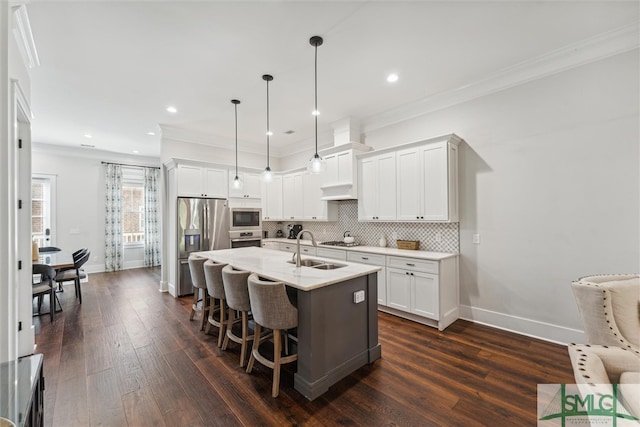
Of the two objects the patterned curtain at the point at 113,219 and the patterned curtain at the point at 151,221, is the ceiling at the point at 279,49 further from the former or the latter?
the patterned curtain at the point at 151,221

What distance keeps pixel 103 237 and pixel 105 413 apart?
6.58m

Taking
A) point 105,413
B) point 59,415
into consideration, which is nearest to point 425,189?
point 105,413

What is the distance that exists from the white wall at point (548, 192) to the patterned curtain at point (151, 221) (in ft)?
25.2

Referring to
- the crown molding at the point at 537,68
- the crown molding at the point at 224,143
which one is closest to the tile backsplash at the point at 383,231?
the crown molding at the point at 224,143

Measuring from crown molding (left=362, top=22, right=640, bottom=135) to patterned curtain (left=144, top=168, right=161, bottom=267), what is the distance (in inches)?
272

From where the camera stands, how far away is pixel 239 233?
5480mm

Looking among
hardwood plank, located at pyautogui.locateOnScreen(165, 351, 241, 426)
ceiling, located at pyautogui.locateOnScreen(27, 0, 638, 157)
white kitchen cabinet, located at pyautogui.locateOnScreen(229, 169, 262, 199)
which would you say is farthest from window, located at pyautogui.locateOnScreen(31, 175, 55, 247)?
hardwood plank, located at pyautogui.locateOnScreen(165, 351, 241, 426)

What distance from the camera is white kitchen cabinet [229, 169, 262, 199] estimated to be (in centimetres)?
557

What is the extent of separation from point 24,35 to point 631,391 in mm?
4822

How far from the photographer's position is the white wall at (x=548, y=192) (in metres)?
2.67

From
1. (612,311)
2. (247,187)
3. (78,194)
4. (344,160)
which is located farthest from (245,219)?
(612,311)

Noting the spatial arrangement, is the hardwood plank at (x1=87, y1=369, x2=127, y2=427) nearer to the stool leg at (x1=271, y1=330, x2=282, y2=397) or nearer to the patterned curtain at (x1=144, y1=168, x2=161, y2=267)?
the stool leg at (x1=271, y1=330, x2=282, y2=397)

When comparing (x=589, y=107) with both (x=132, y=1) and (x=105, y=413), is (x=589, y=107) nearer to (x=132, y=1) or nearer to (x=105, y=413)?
(x=132, y=1)

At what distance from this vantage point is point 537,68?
3.07 m
